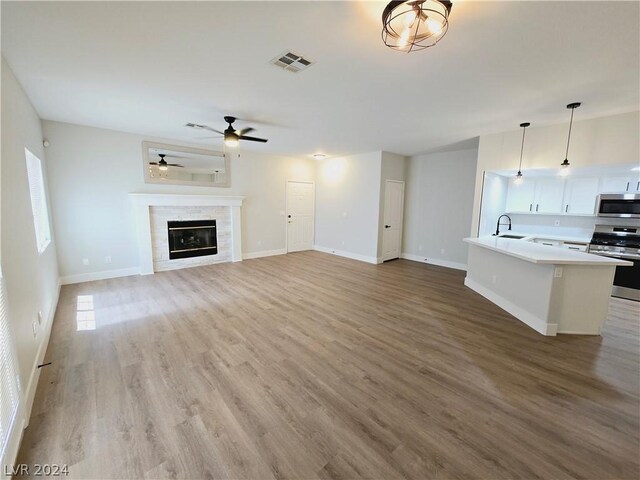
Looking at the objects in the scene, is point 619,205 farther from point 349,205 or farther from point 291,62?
point 291,62

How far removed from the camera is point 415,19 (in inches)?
66.2

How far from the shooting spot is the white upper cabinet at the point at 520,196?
528 centimetres

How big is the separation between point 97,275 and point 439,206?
7745 mm

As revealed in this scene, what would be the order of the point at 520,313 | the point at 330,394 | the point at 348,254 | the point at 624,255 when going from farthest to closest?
the point at 348,254 → the point at 624,255 → the point at 520,313 → the point at 330,394

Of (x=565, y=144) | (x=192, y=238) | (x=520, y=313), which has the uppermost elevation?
(x=565, y=144)

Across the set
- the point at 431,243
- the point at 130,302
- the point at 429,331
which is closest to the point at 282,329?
the point at 429,331

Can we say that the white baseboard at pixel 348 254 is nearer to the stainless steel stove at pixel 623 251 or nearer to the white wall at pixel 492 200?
the white wall at pixel 492 200

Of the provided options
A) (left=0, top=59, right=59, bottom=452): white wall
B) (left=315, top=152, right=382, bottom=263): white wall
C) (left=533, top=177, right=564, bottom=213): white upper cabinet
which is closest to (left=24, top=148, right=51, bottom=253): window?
(left=0, top=59, right=59, bottom=452): white wall

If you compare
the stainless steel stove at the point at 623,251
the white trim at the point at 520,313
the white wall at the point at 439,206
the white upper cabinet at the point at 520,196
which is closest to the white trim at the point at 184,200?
the white wall at the point at 439,206

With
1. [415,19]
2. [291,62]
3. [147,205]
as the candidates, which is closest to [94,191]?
[147,205]

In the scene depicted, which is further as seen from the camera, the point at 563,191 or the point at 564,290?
the point at 563,191

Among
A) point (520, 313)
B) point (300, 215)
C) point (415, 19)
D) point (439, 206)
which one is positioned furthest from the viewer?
point (300, 215)

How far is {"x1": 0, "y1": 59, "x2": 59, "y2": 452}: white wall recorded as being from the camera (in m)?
1.96

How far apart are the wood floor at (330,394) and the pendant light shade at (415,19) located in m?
2.71
